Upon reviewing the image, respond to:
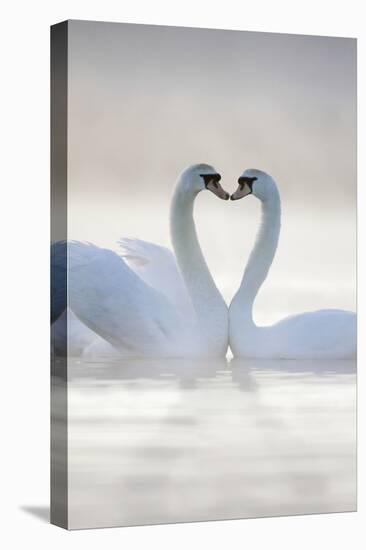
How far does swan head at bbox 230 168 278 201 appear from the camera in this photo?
12414 millimetres

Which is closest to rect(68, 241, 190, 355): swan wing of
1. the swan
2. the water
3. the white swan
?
the white swan

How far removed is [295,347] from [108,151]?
1932 mm

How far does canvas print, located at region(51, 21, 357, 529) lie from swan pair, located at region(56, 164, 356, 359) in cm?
1

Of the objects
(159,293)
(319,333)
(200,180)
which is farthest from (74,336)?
(319,333)

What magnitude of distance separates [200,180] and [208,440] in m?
1.75

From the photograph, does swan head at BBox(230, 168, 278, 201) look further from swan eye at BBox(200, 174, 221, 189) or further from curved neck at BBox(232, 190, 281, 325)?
swan eye at BBox(200, 174, 221, 189)

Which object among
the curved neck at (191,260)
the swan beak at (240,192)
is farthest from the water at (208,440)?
the swan beak at (240,192)

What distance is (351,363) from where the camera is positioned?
1279cm

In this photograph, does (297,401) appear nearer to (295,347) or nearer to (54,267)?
(295,347)

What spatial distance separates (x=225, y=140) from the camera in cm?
1235

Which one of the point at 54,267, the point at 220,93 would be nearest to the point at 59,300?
the point at 54,267

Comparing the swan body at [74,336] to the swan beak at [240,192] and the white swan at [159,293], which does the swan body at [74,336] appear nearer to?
the white swan at [159,293]

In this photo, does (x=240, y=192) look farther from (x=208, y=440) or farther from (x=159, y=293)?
(x=208, y=440)

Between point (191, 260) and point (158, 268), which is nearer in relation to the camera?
point (158, 268)
